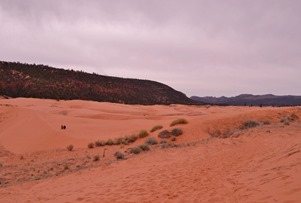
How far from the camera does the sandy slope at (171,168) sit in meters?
8.04

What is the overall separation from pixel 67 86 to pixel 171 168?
55.8m

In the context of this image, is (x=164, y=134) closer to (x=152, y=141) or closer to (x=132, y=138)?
(x=152, y=141)

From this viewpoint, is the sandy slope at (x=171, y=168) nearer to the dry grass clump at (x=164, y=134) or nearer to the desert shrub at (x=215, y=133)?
the desert shrub at (x=215, y=133)

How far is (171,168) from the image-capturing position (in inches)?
461

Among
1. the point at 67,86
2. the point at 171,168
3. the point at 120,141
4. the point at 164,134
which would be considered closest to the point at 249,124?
the point at 164,134

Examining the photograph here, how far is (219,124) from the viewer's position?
21453 mm

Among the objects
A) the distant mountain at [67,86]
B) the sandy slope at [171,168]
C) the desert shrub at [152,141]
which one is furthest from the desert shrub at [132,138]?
the distant mountain at [67,86]

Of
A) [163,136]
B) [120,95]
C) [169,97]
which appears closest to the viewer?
[163,136]

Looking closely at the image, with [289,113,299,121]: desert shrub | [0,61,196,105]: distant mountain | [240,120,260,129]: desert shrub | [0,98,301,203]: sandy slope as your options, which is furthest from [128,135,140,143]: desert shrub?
[0,61,196,105]: distant mountain

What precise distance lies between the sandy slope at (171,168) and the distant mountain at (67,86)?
35216mm

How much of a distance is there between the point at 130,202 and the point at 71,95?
53.9 metres

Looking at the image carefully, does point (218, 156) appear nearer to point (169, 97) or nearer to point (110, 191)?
point (110, 191)

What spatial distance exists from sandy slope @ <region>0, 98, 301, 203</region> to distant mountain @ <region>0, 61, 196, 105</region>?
3522cm

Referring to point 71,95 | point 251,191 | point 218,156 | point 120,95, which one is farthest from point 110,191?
point 120,95
